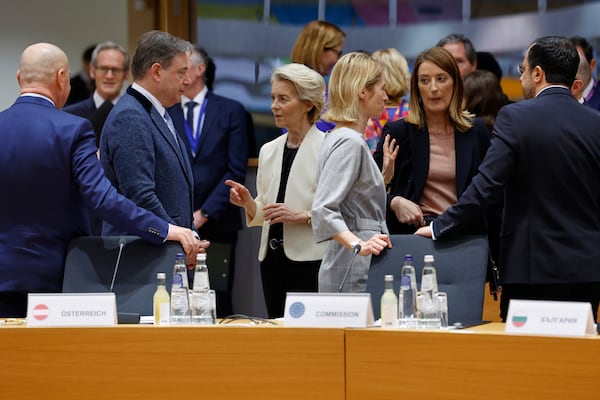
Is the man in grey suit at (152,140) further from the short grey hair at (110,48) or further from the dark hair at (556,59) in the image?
the short grey hair at (110,48)

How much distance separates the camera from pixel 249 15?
6828 mm

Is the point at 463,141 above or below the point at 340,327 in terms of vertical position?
above

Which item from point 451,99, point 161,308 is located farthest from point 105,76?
point 161,308

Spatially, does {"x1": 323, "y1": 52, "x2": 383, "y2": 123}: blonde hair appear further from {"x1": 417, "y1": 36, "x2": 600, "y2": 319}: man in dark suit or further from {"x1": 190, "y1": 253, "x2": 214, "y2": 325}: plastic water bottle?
{"x1": 190, "y1": 253, "x2": 214, "y2": 325}: plastic water bottle

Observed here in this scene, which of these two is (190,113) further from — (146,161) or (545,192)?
(545,192)

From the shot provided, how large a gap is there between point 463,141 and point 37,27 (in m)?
3.62

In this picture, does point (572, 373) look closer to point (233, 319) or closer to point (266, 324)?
point (266, 324)

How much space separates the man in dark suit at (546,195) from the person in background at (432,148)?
0.57 metres

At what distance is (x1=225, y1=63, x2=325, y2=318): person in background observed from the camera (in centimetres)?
467

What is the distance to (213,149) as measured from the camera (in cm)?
593

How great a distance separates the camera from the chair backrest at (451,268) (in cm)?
374

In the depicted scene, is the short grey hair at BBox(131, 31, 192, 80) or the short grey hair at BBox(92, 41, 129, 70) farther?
the short grey hair at BBox(92, 41, 129, 70)

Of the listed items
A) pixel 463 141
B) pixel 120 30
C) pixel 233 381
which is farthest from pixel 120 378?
pixel 120 30

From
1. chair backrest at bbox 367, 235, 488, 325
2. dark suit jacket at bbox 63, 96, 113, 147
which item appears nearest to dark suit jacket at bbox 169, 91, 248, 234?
dark suit jacket at bbox 63, 96, 113, 147
